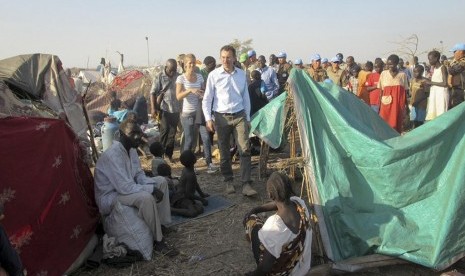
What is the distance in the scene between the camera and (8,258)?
8.20ft

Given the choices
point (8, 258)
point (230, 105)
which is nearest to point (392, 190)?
point (230, 105)

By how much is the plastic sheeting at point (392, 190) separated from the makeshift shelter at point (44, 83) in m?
2.72

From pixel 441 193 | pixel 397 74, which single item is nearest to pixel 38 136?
pixel 441 193

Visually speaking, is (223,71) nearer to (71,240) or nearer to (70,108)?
(70,108)

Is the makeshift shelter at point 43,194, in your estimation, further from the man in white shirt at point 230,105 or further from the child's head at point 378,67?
the child's head at point 378,67

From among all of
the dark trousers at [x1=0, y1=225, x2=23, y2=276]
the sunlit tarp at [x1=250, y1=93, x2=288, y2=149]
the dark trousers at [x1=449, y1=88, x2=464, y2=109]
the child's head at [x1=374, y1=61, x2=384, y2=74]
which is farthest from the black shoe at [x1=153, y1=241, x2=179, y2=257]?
the child's head at [x1=374, y1=61, x2=384, y2=74]

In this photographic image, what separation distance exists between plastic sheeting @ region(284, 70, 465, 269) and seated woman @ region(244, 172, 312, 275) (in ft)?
2.20

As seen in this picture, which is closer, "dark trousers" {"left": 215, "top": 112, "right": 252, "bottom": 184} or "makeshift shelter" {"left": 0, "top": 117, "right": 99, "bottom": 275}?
"makeshift shelter" {"left": 0, "top": 117, "right": 99, "bottom": 275}

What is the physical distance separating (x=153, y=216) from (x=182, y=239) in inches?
23.5

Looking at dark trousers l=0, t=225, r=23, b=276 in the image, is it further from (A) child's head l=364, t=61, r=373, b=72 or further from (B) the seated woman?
(A) child's head l=364, t=61, r=373, b=72

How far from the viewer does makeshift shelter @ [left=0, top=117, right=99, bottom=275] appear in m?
3.28

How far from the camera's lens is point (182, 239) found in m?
4.70

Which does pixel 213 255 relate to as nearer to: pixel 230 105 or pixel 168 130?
pixel 230 105

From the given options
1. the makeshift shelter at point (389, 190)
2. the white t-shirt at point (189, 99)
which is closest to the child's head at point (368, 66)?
the white t-shirt at point (189, 99)
